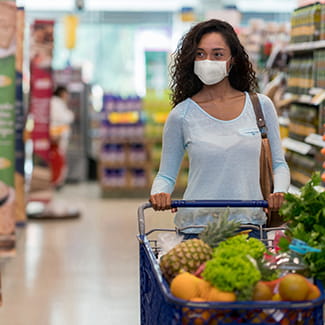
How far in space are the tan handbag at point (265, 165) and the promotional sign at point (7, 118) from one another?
3257 millimetres

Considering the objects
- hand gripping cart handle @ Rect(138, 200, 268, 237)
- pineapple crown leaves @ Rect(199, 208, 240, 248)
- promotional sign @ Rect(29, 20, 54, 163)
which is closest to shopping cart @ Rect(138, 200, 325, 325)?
pineapple crown leaves @ Rect(199, 208, 240, 248)

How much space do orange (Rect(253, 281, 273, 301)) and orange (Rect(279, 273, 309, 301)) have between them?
0.11 feet

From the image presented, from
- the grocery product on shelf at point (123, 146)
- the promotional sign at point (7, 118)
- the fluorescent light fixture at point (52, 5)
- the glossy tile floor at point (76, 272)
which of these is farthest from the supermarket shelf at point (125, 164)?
the fluorescent light fixture at point (52, 5)

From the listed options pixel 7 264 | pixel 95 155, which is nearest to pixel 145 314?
pixel 7 264

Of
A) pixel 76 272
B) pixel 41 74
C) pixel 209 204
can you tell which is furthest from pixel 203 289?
pixel 41 74

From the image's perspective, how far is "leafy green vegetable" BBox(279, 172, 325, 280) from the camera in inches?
93.3

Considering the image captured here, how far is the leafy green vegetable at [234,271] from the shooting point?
6.98 feet

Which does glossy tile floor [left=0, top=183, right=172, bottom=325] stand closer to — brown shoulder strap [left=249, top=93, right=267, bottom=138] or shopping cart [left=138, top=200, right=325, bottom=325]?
brown shoulder strap [left=249, top=93, right=267, bottom=138]

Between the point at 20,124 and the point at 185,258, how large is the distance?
5.78m

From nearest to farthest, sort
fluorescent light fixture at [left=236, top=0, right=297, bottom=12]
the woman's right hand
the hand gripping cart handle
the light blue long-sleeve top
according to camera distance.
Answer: the hand gripping cart handle, the woman's right hand, the light blue long-sleeve top, fluorescent light fixture at [left=236, top=0, right=297, bottom=12]

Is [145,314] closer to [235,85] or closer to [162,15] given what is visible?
[235,85]

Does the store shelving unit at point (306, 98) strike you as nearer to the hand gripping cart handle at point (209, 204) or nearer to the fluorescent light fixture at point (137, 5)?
the hand gripping cart handle at point (209, 204)

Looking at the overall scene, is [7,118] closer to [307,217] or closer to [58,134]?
[307,217]

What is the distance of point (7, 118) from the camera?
626cm
